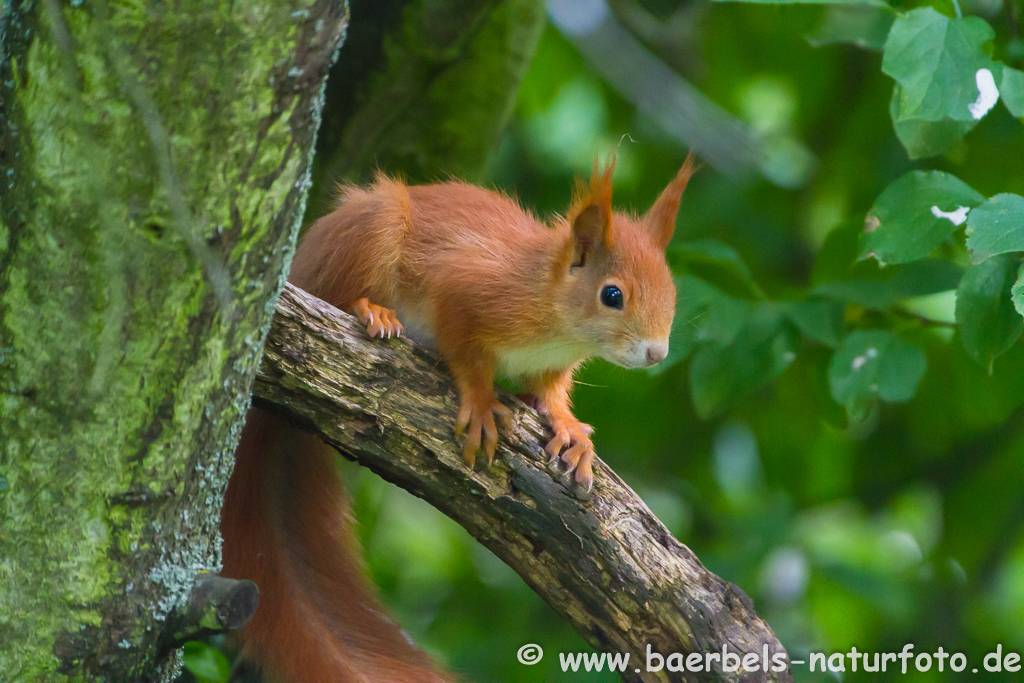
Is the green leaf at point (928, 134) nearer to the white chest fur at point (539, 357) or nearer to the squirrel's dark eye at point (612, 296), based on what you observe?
the squirrel's dark eye at point (612, 296)

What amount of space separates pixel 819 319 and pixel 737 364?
0.26 m

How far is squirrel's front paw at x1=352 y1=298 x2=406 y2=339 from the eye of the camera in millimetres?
1954

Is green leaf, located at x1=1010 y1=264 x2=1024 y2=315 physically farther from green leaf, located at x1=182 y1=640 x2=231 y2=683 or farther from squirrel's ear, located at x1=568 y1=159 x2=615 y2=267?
green leaf, located at x1=182 y1=640 x2=231 y2=683

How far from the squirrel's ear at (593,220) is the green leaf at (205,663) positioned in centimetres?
130

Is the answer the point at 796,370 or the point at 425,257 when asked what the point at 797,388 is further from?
the point at 425,257

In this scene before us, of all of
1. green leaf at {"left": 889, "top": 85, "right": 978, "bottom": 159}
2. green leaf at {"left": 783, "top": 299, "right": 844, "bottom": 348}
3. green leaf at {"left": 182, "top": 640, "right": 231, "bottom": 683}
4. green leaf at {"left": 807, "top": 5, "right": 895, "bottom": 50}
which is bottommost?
green leaf at {"left": 182, "top": 640, "right": 231, "bottom": 683}

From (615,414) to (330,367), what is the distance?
6.09 ft

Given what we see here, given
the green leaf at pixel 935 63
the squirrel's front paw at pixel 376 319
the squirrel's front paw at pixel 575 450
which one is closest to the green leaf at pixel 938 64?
the green leaf at pixel 935 63

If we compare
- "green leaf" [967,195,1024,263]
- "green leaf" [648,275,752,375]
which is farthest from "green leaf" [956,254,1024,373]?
"green leaf" [648,275,752,375]

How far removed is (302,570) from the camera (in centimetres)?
215

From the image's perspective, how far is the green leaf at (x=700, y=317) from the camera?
2.38 meters

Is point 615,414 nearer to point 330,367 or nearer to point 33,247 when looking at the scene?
point 330,367
